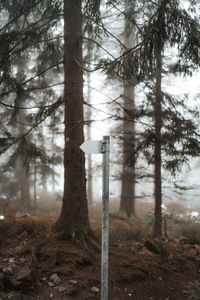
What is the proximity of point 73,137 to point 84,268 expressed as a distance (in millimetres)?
3211

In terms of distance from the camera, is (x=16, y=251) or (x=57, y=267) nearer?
(x=57, y=267)

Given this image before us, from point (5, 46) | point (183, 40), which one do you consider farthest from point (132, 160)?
point (5, 46)

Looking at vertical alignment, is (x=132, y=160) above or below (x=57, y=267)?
above

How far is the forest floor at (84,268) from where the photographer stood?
407 centimetres

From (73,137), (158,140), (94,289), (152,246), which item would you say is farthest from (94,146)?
(152,246)

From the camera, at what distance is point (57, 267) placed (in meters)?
4.73

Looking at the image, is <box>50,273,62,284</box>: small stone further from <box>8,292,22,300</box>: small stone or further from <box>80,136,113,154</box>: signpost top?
<box>80,136,113,154</box>: signpost top

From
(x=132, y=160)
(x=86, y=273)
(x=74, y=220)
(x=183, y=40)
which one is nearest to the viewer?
(x=183, y=40)

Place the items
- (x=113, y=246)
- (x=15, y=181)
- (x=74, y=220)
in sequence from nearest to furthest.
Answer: (x=74, y=220) < (x=113, y=246) < (x=15, y=181)

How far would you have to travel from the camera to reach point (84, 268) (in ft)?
16.0

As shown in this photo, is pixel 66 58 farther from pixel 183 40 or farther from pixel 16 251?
pixel 16 251

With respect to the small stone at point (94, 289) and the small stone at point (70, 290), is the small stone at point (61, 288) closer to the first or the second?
the small stone at point (70, 290)

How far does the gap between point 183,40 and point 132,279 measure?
489 cm

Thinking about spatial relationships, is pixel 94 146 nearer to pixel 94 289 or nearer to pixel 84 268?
pixel 94 289
